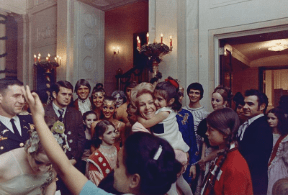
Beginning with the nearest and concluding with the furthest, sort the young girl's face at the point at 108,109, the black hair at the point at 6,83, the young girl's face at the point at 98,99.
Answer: the black hair at the point at 6,83, the young girl's face at the point at 108,109, the young girl's face at the point at 98,99

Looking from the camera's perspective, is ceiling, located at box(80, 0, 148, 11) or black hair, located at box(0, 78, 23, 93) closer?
black hair, located at box(0, 78, 23, 93)

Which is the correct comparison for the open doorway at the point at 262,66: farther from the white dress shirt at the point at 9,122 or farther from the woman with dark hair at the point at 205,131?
the white dress shirt at the point at 9,122

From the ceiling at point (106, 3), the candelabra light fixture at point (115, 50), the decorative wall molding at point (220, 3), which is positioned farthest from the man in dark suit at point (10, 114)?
the candelabra light fixture at point (115, 50)

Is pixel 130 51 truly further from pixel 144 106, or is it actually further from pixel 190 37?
pixel 144 106

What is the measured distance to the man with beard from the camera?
12.4ft

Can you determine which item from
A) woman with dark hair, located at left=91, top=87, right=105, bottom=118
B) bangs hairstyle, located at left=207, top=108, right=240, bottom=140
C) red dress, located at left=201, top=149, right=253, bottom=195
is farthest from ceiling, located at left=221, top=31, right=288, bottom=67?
red dress, located at left=201, top=149, right=253, bottom=195

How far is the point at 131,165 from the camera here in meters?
1.00

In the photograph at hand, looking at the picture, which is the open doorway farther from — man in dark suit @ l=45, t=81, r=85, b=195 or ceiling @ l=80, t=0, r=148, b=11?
man in dark suit @ l=45, t=81, r=85, b=195

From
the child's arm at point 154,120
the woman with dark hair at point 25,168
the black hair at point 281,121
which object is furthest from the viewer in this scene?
the black hair at point 281,121

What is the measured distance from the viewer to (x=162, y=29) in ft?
15.1

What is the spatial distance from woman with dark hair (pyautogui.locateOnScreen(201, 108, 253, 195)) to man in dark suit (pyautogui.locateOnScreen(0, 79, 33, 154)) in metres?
1.37

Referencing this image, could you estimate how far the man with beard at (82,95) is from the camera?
3.78m

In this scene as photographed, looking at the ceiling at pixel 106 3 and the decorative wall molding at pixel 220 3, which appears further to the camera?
the ceiling at pixel 106 3

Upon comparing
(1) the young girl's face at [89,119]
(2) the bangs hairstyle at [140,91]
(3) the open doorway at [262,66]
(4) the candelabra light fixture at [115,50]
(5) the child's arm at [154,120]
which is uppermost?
(4) the candelabra light fixture at [115,50]
